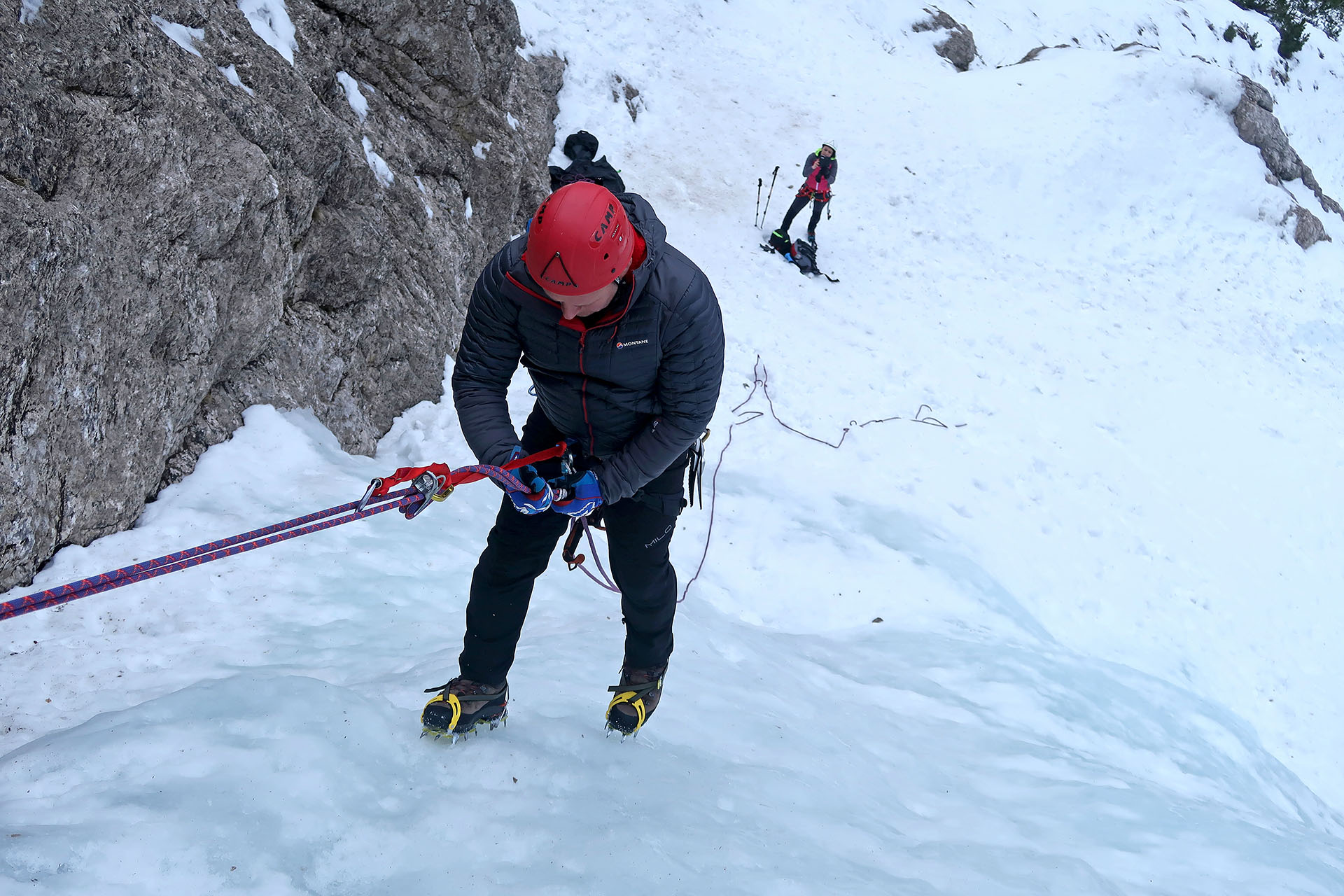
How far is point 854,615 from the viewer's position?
5.73m

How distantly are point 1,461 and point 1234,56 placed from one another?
1375 inches

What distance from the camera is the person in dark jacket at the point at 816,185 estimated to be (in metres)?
12.2

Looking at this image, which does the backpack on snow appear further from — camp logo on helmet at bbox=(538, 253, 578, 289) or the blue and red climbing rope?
camp logo on helmet at bbox=(538, 253, 578, 289)

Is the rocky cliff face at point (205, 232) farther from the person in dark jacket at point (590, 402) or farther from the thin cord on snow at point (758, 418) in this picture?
the thin cord on snow at point (758, 418)

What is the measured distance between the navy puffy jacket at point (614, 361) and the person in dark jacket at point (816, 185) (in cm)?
1000

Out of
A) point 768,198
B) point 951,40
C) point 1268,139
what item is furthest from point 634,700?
point 951,40

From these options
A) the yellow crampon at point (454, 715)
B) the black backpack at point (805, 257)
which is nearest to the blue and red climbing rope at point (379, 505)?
the yellow crampon at point (454, 715)

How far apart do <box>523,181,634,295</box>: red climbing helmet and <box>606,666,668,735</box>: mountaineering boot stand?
1576mm

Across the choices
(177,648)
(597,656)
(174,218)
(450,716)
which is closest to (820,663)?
(597,656)

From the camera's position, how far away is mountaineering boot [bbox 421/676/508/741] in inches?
110

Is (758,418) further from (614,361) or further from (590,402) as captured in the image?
(614,361)

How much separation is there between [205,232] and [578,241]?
117 inches

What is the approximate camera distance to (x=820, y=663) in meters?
4.89

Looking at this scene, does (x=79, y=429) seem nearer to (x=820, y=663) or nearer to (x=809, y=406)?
(x=820, y=663)
